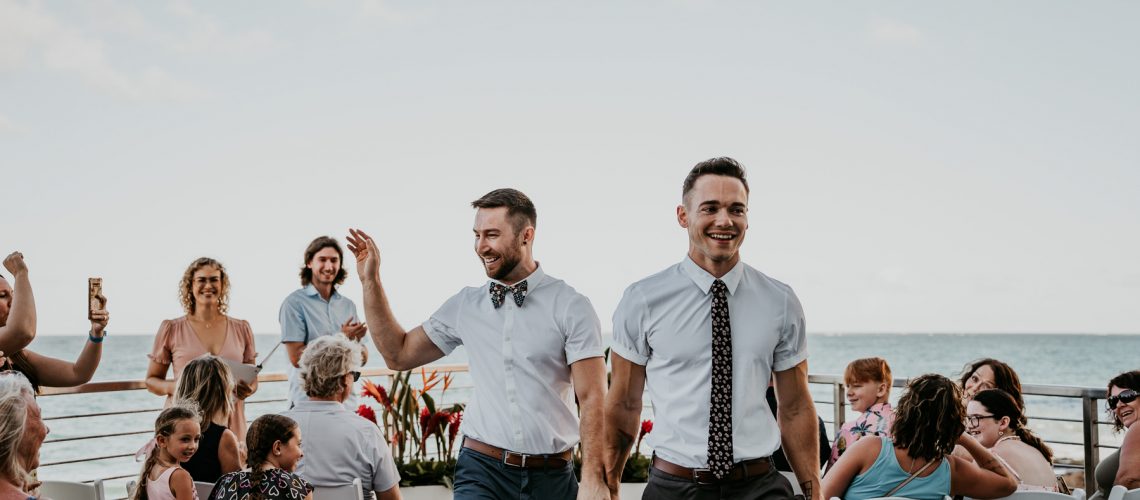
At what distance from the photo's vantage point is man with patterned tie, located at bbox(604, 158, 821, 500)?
7.28ft

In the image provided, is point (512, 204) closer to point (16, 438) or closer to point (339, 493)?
point (339, 493)

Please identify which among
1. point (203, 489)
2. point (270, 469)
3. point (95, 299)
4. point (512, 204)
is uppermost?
point (512, 204)

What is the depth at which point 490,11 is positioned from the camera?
18078 millimetres

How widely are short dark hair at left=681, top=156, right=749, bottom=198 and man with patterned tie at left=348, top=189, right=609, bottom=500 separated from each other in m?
0.62

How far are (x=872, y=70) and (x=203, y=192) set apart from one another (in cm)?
1857

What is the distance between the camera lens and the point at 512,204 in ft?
9.11

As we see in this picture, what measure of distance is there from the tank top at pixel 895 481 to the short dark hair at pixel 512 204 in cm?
131

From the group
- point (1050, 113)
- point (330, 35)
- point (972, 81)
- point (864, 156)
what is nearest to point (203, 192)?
point (330, 35)

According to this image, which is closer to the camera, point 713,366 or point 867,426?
point 713,366

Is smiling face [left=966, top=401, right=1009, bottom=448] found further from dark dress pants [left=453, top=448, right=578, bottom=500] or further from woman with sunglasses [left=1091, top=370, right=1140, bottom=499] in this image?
dark dress pants [left=453, top=448, right=578, bottom=500]

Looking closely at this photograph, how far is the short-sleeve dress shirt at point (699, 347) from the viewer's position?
2.23m

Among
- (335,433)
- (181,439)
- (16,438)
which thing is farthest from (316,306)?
(16,438)

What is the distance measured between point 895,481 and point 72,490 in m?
2.55

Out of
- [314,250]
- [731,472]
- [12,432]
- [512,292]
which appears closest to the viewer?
[12,432]
